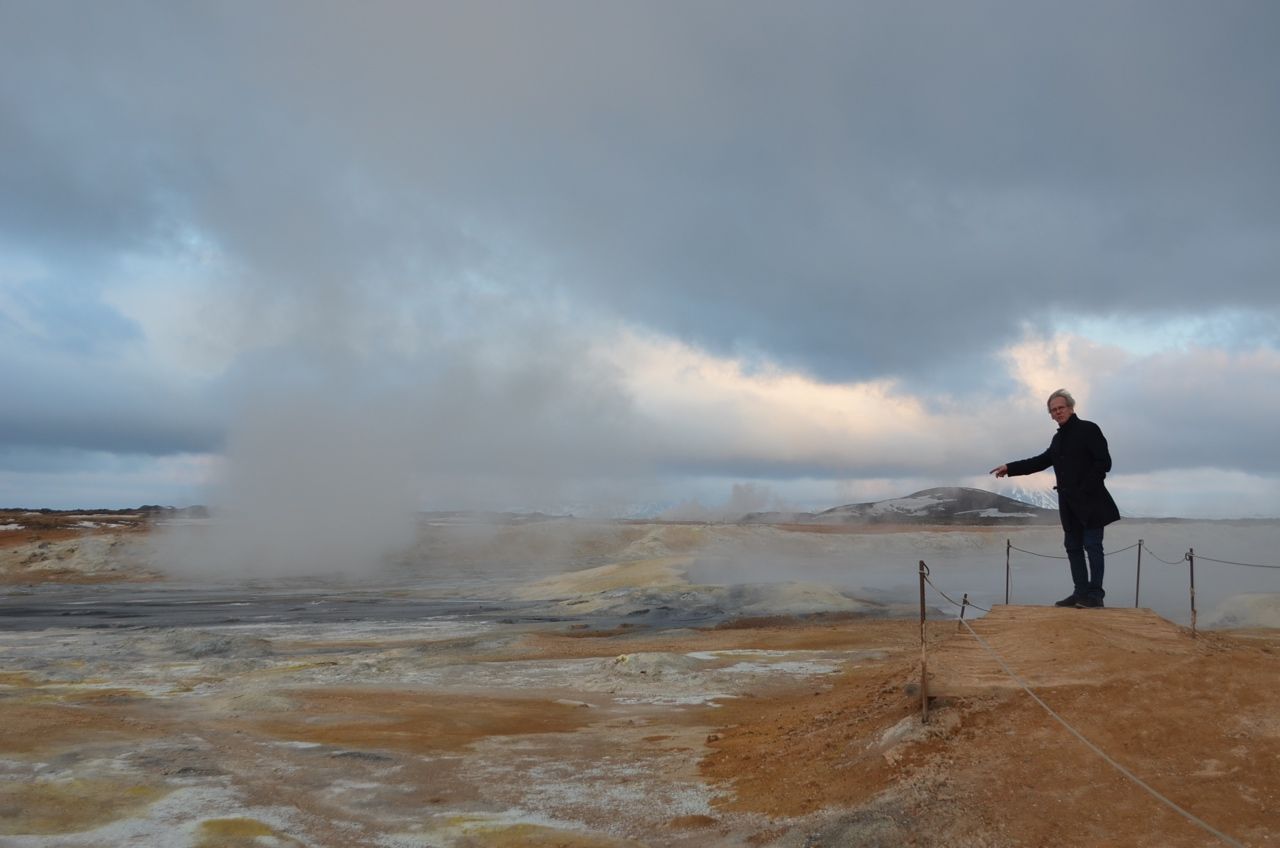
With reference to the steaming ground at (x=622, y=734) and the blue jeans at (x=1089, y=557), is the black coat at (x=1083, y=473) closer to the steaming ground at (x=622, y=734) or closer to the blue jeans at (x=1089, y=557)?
the blue jeans at (x=1089, y=557)

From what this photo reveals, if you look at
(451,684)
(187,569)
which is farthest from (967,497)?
(451,684)

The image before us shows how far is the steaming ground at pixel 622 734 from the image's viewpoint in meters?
6.24

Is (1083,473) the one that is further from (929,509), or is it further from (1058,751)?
(929,509)

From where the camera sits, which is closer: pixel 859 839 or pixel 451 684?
pixel 859 839

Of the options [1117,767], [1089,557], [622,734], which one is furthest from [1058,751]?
[622,734]

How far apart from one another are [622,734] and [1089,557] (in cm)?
593

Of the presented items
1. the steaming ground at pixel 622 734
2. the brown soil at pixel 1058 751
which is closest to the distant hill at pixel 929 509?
the steaming ground at pixel 622 734

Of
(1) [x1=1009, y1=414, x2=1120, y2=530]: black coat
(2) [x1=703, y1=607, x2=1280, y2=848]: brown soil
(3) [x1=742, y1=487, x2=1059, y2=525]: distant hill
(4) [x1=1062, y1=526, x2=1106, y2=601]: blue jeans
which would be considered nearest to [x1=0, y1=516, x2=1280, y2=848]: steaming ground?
(2) [x1=703, y1=607, x2=1280, y2=848]: brown soil

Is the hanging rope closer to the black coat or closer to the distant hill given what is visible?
the black coat

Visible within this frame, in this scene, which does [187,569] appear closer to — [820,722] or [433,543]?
[433,543]

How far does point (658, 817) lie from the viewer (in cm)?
721

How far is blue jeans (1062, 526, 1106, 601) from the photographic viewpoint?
30.8 ft

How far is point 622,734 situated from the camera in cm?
1088

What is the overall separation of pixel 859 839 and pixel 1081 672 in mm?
2926
